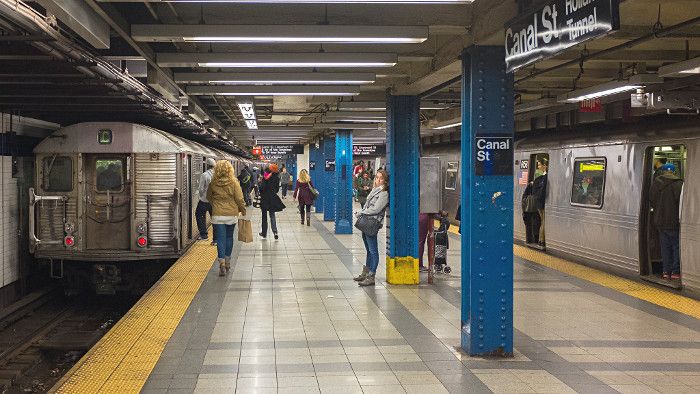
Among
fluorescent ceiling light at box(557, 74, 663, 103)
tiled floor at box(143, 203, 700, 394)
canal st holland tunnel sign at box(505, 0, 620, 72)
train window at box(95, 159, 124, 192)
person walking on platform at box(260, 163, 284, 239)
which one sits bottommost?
tiled floor at box(143, 203, 700, 394)

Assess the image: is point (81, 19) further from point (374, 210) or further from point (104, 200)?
point (104, 200)

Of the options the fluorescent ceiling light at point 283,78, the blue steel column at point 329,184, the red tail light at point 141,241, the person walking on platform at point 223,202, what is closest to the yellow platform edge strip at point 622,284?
the fluorescent ceiling light at point 283,78

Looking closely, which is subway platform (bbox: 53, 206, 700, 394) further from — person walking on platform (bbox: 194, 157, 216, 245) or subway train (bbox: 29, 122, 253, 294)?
person walking on platform (bbox: 194, 157, 216, 245)

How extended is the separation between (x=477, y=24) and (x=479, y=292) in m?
2.31

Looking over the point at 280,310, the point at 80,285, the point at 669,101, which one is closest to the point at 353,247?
the point at 80,285

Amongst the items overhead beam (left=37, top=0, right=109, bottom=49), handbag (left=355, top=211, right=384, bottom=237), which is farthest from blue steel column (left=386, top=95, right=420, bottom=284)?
overhead beam (left=37, top=0, right=109, bottom=49)

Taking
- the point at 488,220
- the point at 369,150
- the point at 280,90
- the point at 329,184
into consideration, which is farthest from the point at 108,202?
the point at 369,150

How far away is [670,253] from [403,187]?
3.70 metres

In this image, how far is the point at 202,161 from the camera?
15477mm

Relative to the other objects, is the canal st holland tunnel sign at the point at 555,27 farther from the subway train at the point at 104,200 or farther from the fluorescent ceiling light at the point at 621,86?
the subway train at the point at 104,200

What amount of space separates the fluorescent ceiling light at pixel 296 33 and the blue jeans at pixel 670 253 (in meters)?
5.57

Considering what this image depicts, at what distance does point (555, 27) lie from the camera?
455 cm

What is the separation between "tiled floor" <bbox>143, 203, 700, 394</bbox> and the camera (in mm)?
5711

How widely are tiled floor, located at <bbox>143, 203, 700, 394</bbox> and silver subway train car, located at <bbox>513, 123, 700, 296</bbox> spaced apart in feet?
3.31
